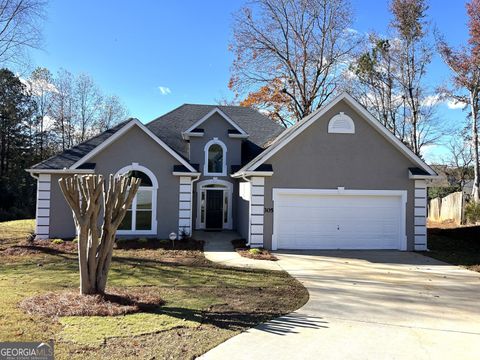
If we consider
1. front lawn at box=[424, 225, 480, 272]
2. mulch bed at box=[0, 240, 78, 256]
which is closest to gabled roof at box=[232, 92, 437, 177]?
front lawn at box=[424, 225, 480, 272]

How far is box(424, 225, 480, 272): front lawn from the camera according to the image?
41.6 ft

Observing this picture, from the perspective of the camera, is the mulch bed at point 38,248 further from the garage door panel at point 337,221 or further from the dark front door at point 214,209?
the garage door panel at point 337,221

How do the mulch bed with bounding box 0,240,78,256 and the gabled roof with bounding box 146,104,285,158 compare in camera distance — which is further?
the gabled roof with bounding box 146,104,285,158

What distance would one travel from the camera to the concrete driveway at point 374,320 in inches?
198

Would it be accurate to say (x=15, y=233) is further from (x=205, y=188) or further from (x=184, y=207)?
(x=205, y=188)

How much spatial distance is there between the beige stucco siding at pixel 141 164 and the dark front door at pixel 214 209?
412 cm

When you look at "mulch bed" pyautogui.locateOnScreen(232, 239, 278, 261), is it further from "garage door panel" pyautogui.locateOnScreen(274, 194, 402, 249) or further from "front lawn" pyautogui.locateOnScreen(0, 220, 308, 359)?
"front lawn" pyautogui.locateOnScreen(0, 220, 308, 359)

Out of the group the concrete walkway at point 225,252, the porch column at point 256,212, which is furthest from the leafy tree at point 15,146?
the porch column at point 256,212

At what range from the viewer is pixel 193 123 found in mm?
21031

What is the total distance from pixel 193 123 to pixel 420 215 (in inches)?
482

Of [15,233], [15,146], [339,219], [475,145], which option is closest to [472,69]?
[475,145]

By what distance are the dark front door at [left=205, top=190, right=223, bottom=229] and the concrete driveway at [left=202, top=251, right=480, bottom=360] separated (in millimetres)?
A: 8888

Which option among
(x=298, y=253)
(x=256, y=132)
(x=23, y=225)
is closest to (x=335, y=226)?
(x=298, y=253)

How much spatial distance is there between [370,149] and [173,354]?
11.8m
